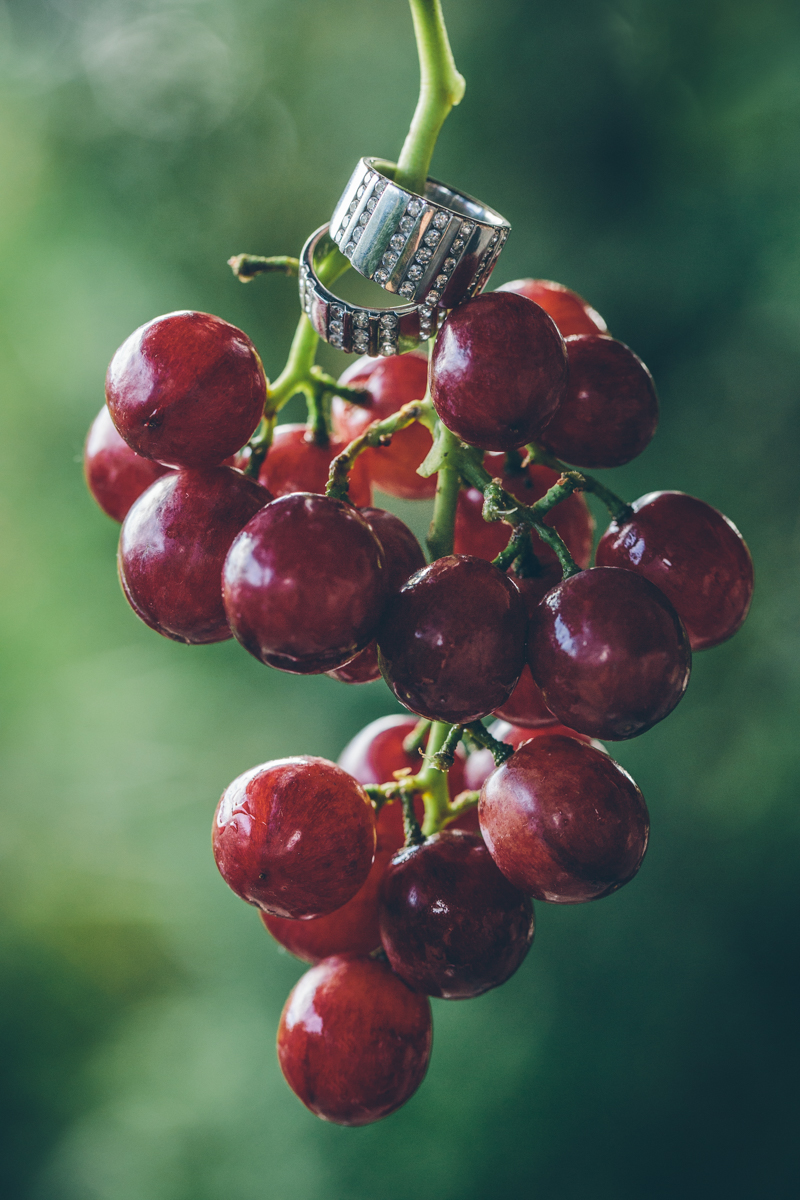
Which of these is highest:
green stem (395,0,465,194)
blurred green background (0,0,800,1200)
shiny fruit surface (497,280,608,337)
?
green stem (395,0,465,194)

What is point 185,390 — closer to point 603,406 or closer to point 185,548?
point 185,548

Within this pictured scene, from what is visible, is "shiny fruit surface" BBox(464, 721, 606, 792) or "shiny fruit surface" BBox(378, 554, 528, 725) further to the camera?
"shiny fruit surface" BBox(464, 721, 606, 792)

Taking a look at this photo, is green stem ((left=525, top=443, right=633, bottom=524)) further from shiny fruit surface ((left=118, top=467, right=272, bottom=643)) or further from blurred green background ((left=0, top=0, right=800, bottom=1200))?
blurred green background ((left=0, top=0, right=800, bottom=1200))

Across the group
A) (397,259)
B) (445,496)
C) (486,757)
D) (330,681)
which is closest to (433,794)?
(486,757)

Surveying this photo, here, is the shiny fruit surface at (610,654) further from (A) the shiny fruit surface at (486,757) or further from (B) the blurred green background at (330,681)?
(B) the blurred green background at (330,681)

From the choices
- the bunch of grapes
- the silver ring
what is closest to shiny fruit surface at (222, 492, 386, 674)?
the bunch of grapes

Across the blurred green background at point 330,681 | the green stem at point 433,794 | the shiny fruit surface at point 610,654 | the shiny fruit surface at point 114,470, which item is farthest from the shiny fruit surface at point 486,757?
the blurred green background at point 330,681

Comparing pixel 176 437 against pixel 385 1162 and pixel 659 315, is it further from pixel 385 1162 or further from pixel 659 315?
pixel 385 1162
